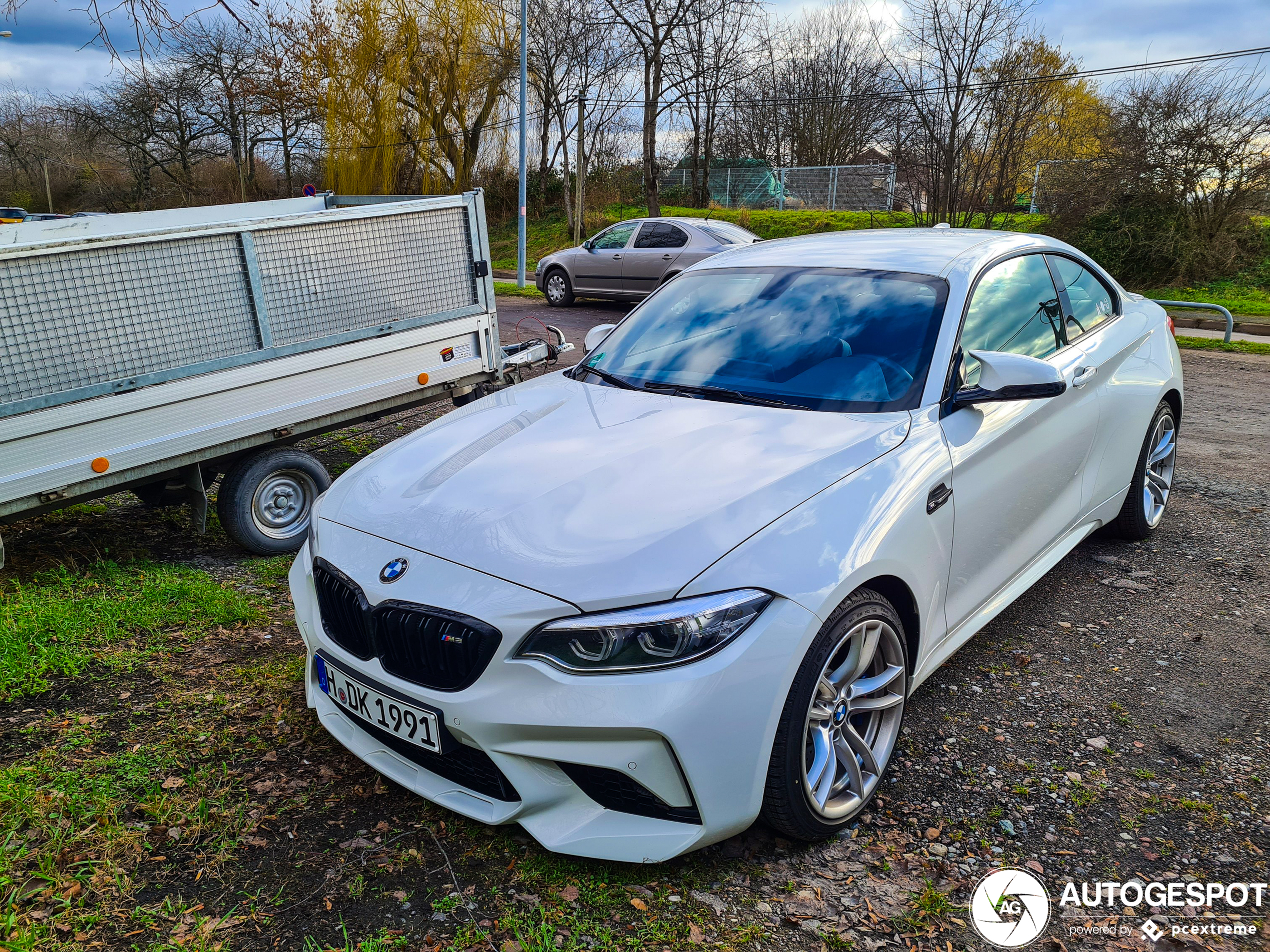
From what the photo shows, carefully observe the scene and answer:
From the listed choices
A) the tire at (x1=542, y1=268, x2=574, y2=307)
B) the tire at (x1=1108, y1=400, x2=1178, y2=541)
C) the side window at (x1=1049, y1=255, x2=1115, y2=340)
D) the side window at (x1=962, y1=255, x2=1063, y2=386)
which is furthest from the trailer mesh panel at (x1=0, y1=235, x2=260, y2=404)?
the tire at (x1=542, y1=268, x2=574, y2=307)

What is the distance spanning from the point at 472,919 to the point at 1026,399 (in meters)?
2.50

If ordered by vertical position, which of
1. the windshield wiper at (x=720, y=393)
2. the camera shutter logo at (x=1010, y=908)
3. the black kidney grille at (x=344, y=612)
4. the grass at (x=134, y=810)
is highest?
the windshield wiper at (x=720, y=393)

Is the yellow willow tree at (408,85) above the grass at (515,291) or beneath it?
above

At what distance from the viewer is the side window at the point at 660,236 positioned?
47.7ft

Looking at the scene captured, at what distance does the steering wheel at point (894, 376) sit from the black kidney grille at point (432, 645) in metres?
1.66

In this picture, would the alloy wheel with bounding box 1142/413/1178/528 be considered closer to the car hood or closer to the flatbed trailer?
the car hood

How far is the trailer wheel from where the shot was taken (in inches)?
184

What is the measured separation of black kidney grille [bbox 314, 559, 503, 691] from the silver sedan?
38.5 ft

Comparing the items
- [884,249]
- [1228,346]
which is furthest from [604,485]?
[1228,346]

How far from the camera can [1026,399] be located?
315 cm

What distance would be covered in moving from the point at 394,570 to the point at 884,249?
2.48 m

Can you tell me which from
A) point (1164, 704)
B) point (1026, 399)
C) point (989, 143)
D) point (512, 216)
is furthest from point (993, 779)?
point (512, 216)

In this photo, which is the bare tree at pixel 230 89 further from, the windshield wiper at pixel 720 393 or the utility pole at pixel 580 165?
the windshield wiper at pixel 720 393

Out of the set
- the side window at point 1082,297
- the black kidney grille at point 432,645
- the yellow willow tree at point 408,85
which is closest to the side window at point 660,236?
the side window at point 1082,297
